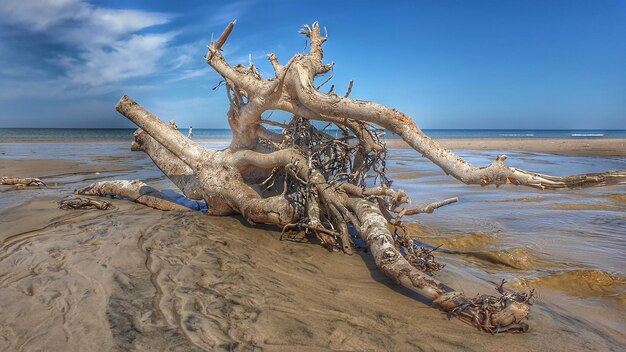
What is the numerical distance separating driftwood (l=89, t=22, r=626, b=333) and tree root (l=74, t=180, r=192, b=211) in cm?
4

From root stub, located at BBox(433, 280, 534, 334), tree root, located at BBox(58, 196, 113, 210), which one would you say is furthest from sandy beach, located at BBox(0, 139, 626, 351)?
tree root, located at BBox(58, 196, 113, 210)

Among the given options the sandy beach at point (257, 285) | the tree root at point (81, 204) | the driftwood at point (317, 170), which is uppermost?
the driftwood at point (317, 170)

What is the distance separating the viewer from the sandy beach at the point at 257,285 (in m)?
2.55

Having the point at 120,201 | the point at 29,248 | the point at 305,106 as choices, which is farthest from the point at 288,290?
the point at 120,201

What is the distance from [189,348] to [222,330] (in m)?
0.28

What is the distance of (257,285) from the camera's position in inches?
134

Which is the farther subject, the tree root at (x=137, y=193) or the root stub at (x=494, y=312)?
the tree root at (x=137, y=193)

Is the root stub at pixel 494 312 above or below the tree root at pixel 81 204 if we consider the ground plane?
below

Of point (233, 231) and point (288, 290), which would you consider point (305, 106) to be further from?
point (288, 290)

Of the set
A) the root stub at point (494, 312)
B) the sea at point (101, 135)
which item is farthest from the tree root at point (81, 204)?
the sea at point (101, 135)

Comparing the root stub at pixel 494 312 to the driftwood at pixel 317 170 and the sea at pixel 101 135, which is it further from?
the sea at pixel 101 135

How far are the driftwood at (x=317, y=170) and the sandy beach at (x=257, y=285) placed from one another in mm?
225

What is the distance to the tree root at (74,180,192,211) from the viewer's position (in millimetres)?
6504

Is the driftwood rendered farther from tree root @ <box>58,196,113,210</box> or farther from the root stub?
tree root @ <box>58,196,113,210</box>
